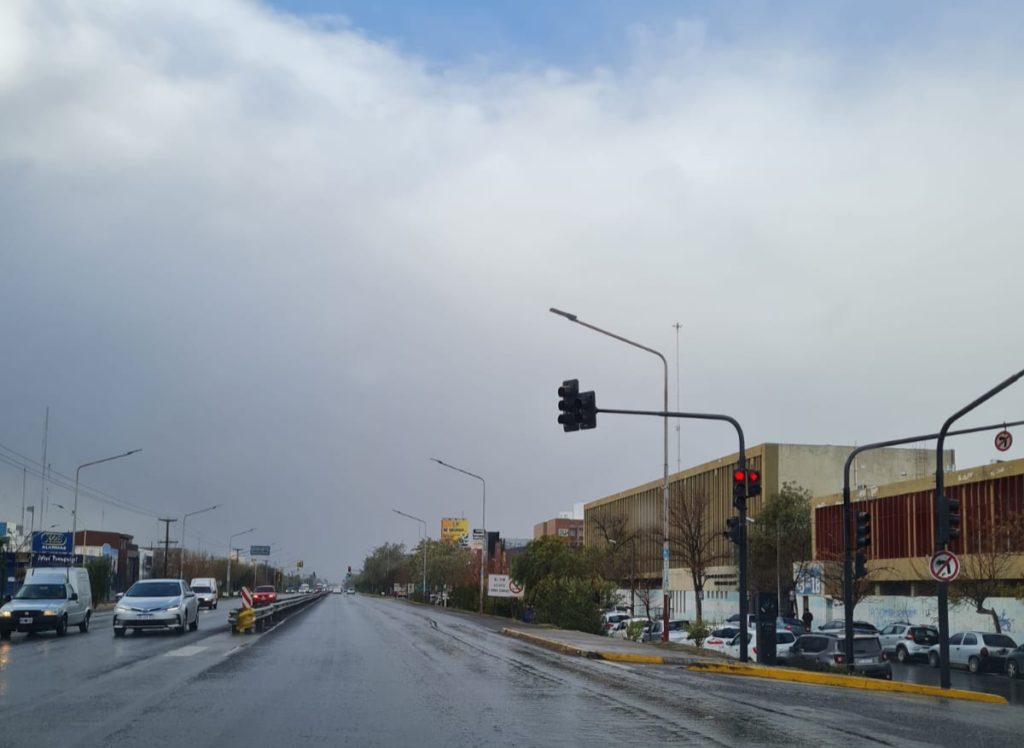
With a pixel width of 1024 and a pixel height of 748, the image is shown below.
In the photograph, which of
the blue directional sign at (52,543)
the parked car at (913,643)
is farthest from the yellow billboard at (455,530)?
the parked car at (913,643)

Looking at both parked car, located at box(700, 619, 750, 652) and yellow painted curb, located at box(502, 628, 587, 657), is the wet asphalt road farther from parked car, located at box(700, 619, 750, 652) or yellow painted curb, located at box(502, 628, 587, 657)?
parked car, located at box(700, 619, 750, 652)

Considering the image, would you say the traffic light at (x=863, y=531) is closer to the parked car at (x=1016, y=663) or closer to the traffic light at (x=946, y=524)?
the traffic light at (x=946, y=524)

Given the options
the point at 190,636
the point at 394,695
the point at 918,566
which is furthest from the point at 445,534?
the point at 394,695

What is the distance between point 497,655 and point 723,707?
12.9 meters

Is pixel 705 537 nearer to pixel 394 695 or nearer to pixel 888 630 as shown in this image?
pixel 888 630

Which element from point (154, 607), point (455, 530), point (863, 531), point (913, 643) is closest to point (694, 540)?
point (913, 643)

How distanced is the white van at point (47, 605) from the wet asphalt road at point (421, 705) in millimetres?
6068

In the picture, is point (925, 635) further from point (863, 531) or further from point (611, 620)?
point (863, 531)

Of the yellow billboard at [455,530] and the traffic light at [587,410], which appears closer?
the traffic light at [587,410]

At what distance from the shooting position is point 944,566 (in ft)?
80.8

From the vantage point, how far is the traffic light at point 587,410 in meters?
26.3

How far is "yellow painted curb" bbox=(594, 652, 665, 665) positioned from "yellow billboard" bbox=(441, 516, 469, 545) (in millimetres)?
145278

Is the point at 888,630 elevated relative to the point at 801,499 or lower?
lower

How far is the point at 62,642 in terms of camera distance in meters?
31.5
